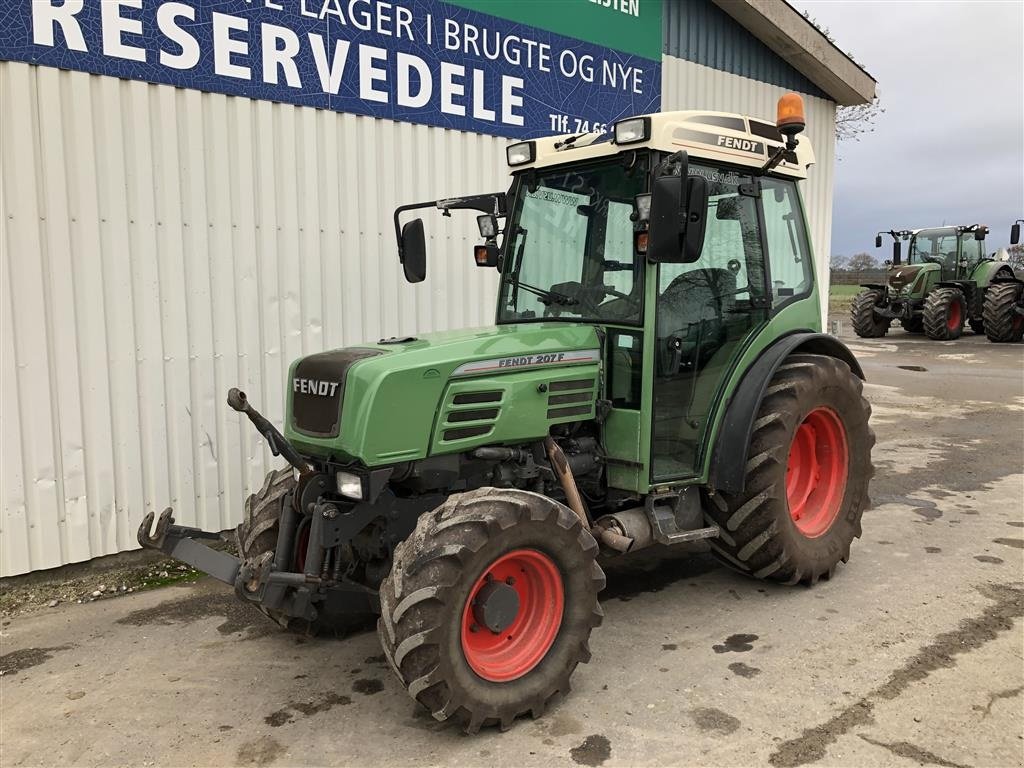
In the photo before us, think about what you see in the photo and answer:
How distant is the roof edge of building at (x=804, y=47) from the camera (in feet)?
27.3

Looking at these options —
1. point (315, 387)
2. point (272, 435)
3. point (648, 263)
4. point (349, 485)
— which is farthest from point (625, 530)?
point (272, 435)

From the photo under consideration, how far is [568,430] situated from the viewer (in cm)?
403

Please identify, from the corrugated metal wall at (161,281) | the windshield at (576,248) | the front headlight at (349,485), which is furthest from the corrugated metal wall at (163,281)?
the front headlight at (349,485)

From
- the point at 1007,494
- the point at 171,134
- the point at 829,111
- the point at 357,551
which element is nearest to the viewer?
the point at 357,551

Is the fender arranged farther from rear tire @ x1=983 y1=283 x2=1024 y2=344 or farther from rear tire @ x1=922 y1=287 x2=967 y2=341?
rear tire @ x1=983 y1=283 x2=1024 y2=344

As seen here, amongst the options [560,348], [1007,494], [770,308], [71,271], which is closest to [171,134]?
[71,271]

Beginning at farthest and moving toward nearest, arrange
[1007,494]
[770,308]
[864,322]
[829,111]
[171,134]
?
1. [864,322]
2. [829,111]
3. [1007,494]
4. [171,134]
5. [770,308]

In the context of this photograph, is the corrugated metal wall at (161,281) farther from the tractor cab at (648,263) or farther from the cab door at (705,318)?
Answer: the cab door at (705,318)

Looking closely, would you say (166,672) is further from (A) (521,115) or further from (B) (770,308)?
(A) (521,115)

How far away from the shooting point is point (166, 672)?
3.84 m

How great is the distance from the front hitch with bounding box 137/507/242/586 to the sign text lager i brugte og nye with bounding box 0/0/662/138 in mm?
2875

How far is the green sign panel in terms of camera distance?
6.62 meters

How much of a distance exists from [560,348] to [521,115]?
146 inches

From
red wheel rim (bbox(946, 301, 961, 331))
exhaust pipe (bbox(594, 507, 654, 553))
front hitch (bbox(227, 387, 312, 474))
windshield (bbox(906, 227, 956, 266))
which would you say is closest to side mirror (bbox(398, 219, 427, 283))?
front hitch (bbox(227, 387, 312, 474))
